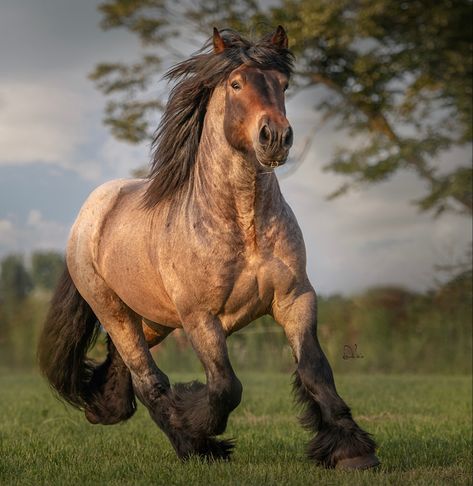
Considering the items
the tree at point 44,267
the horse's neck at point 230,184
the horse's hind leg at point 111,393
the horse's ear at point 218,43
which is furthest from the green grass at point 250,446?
the tree at point 44,267

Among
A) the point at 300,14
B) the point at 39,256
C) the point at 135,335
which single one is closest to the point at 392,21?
the point at 300,14

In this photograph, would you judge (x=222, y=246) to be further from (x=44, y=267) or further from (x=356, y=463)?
(x=44, y=267)

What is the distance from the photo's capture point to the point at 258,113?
14.7 feet

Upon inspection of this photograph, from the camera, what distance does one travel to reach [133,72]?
2017cm

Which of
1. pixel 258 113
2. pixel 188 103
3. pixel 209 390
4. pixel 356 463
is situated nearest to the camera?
pixel 258 113

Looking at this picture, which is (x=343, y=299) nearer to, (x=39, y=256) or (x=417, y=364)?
(x=417, y=364)

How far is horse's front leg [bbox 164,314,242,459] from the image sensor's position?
487 cm

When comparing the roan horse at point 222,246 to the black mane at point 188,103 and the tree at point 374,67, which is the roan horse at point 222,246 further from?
the tree at point 374,67

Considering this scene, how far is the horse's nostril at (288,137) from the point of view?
4.31 meters

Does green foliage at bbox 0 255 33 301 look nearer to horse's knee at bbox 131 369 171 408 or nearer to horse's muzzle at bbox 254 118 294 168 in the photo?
horse's knee at bbox 131 369 171 408

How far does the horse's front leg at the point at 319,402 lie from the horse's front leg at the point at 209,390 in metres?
0.37

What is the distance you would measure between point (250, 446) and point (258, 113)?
2861 mm

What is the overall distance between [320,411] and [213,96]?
191cm

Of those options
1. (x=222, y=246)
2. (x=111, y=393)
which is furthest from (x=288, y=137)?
(x=111, y=393)
